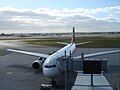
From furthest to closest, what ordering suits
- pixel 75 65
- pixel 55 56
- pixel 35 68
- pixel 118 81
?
pixel 35 68 → pixel 55 56 → pixel 118 81 → pixel 75 65

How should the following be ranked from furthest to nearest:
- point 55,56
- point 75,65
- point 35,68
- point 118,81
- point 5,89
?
point 35,68, point 55,56, point 118,81, point 5,89, point 75,65

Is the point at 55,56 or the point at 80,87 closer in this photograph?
the point at 80,87

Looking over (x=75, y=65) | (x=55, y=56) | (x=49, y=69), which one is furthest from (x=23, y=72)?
(x=75, y=65)

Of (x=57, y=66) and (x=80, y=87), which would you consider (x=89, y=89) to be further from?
(x=57, y=66)

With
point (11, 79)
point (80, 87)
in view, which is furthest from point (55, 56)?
point (80, 87)

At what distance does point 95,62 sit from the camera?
18.3 meters

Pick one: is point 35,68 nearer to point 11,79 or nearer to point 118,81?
point 11,79

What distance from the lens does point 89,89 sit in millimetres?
18438

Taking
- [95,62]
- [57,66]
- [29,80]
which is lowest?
[29,80]

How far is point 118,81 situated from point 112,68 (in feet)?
28.4

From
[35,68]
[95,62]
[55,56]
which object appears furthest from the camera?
[35,68]

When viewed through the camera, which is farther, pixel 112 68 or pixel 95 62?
pixel 112 68

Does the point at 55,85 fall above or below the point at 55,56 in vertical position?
below

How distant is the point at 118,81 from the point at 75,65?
9.43 meters
